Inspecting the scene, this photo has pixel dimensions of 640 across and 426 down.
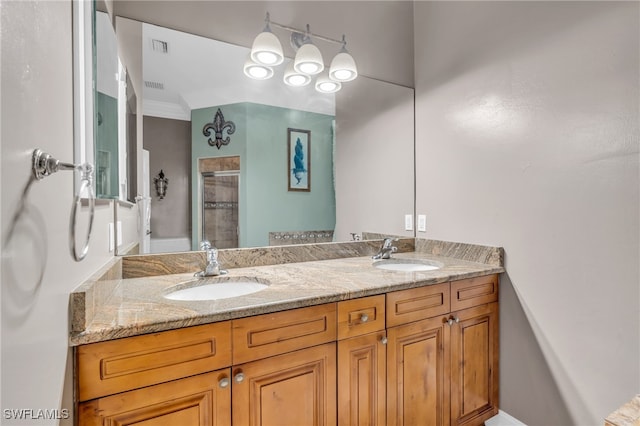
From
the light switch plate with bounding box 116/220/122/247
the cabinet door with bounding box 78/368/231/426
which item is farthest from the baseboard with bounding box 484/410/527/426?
the light switch plate with bounding box 116/220/122/247

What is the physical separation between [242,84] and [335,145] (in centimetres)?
68

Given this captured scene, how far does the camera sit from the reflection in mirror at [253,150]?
1728 millimetres

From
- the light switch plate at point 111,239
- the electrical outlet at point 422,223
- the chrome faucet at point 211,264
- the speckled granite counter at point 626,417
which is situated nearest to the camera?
the speckled granite counter at point 626,417

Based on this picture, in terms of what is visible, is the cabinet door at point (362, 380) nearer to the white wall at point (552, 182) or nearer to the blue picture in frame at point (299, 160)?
the white wall at point (552, 182)

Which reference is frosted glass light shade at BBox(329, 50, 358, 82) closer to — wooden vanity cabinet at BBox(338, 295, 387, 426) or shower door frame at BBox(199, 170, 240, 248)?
shower door frame at BBox(199, 170, 240, 248)

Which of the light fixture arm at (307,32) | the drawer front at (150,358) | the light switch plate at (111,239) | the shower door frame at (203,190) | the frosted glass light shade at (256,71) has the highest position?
the light fixture arm at (307,32)

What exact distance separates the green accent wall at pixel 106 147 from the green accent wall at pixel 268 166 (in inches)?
22.8

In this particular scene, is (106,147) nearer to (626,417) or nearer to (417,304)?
(417,304)

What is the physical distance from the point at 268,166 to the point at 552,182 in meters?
1.47

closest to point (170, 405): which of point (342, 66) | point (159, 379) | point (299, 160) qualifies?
point (159, 379)

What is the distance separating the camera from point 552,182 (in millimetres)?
1662

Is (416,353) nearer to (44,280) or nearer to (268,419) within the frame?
(268,419)

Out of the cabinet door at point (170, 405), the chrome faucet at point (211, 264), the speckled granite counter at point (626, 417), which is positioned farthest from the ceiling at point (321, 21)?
the speckled granite counter at point (626, 417)

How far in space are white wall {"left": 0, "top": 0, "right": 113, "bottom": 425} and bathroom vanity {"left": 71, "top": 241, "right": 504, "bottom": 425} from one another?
18 centimetres
